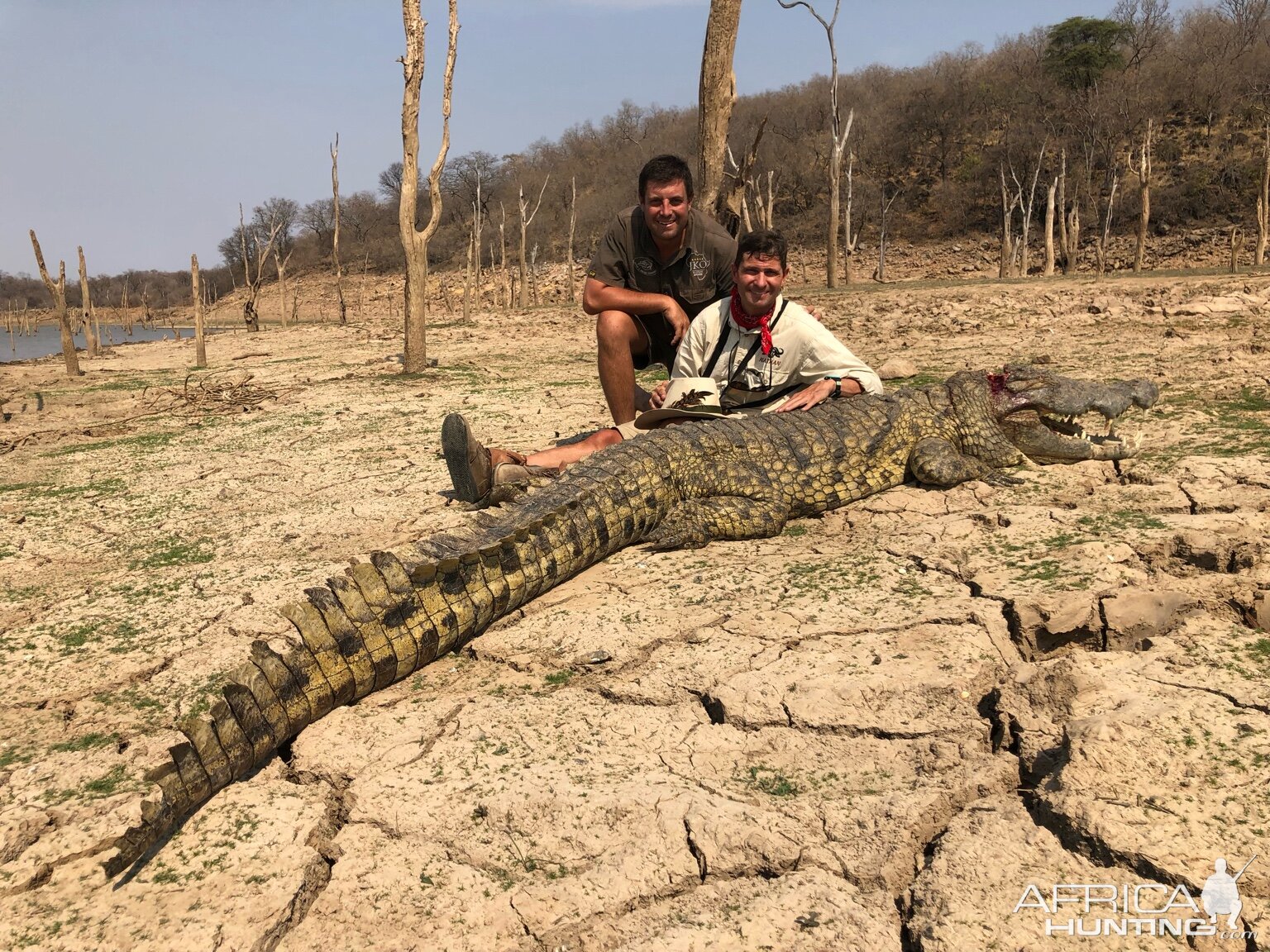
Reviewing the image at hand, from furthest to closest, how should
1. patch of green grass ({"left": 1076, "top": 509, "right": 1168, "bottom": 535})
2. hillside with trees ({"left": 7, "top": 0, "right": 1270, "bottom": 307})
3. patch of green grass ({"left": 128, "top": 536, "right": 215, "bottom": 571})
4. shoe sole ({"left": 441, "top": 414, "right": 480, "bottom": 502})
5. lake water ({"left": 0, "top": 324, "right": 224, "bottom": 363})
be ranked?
1. lake water ({"left": 0, "top": 324, "right": 224, "bottom": 363})
2. hillside with trees ({"left": 7, "top": 0, "right": 1270, "bottom": 307})
3. shoe sole ({"left": 441, "top": 414, "right": 480, "bottom": 502})
4. patch of green grass ({"left": 128, "top": 536, "right": 215, "bottom": 571})
5. patch of green grass ({"left": 1076, "top": 509, "right": 1168, "bottom": 535})

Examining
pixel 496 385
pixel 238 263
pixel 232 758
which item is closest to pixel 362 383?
pixel 496 385

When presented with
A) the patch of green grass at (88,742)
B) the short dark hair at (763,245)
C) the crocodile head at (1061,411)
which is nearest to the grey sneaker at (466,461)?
the short dark hair at (763,245)

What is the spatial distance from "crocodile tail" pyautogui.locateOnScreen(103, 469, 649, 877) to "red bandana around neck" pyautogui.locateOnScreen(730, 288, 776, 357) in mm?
1407

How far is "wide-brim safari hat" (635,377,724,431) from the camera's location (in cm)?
430

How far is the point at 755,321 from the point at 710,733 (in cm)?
259

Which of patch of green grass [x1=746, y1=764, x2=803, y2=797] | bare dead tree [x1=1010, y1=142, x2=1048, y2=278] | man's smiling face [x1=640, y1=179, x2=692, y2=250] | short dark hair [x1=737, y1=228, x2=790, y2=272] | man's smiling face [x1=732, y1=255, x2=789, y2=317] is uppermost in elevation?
bare dead tree [x1=1010, y1=142, x2=1048, y2=278]

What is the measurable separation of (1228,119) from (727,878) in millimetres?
41720

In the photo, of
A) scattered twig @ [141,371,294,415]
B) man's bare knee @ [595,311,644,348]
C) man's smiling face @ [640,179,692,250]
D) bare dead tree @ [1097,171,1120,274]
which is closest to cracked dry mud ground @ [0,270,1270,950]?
man's bare knee @ [595,311,644,348]

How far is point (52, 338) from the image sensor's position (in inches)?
1905

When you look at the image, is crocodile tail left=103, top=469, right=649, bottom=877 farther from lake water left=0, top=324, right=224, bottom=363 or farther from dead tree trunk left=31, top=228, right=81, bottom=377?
lake water left=0, top=324, right=224, bottom=363

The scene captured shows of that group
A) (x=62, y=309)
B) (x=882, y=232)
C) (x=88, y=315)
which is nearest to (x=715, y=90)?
(x=62, y=309)

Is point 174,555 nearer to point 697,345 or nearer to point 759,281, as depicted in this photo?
point 697,345

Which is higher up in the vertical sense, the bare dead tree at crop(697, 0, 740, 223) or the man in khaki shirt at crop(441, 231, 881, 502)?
the bare dead tree at crop(697, 0, 740, 223)

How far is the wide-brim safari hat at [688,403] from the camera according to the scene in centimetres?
430
